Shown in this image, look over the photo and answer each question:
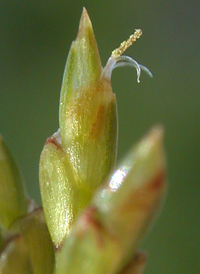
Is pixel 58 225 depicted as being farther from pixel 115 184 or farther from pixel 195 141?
pixel 195 141

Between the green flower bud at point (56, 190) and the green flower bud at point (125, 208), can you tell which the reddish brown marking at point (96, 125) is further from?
the green flower bud at point (125, 208)

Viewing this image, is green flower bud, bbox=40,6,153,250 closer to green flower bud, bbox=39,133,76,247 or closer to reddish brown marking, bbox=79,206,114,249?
green flower bud, bbox=39,133,76,247

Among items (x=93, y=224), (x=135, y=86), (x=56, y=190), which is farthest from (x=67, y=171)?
(x=135, y=86)

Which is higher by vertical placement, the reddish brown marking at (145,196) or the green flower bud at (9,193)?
the reddish brown marking at (145,196)

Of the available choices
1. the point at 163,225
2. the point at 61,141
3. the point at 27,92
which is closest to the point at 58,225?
the point at 61,141

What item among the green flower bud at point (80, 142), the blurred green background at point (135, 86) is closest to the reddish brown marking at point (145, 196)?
the green flower bud at point (80, 142)

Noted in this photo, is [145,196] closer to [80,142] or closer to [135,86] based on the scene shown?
[80,142]
